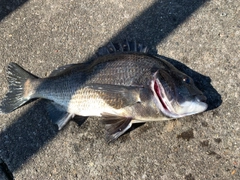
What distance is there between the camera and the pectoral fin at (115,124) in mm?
2906

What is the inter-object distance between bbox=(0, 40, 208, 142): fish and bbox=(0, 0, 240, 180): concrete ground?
250 mm

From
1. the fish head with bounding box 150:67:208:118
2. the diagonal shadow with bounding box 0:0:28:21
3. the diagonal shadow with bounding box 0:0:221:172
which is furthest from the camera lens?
the diagonal shadow with bounding box 0:0:28:21

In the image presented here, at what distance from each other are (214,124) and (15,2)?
305 centimetres

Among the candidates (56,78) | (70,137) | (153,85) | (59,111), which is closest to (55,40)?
(56,78)

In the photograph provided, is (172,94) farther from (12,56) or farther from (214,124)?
(12,56)

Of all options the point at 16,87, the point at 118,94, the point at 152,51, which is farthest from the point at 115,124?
the point at 16,87

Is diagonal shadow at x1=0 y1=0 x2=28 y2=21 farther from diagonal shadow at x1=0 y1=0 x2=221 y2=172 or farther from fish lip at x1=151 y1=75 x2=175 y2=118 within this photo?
fish lip at x1=151 y1=75 x2=175 y2=118

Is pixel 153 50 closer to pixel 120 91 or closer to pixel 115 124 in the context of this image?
pixel 120 91

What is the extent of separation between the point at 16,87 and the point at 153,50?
1.70 m

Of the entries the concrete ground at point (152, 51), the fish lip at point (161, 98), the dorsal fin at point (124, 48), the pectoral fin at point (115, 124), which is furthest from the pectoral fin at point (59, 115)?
the fish lip at point (161, 98)

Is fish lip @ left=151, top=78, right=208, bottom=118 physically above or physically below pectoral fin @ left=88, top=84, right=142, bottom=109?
below

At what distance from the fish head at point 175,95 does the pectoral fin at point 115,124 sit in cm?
38

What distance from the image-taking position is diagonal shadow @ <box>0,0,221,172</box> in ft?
10.8

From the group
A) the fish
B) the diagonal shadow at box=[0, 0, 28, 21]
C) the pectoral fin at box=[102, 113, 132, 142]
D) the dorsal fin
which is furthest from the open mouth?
the diagonal shadow at box=[0, 0, 28, 21]
